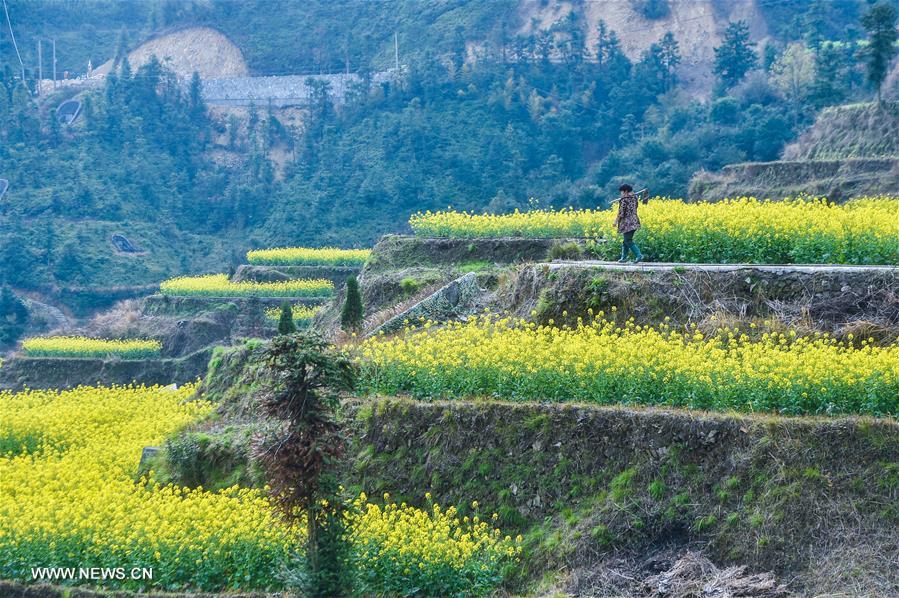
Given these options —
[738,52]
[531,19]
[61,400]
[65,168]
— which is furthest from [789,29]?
[61,400]

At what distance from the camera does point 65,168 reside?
55938mm

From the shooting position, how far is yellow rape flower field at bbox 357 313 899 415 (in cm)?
1369

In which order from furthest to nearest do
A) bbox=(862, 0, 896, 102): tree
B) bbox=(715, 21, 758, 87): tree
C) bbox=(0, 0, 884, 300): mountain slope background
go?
bbox=(715, 21, 758, 87): tree → bbox=(0, 0, 884, 300): mountain slope background → bbox=(862, 0, 896, 102): tree

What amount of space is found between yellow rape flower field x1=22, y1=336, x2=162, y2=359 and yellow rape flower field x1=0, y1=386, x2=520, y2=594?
1661 cm

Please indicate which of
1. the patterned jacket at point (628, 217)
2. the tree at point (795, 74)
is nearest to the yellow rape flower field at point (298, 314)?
the patterned jacket at point (628, 217)

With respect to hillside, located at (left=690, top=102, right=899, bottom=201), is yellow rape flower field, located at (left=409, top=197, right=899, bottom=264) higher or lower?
lower

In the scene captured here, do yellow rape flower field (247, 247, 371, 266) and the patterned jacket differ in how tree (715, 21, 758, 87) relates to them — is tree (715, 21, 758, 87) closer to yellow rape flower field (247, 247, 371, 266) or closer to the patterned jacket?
yellow rape flower field (247, 247, 371, 266)

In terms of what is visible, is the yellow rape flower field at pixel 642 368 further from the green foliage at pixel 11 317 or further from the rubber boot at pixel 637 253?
the green foliage at pixel 11 317

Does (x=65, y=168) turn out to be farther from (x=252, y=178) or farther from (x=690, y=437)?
(x=690, y=437)

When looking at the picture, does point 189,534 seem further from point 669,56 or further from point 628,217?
point 669,56

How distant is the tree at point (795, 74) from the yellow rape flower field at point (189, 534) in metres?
35.4

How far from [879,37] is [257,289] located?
22947 mm

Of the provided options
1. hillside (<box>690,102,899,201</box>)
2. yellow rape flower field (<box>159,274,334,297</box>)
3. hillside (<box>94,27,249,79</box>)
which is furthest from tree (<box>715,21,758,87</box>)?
hillside (<box>94,27,249,79</box>)

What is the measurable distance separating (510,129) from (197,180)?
17.4 meters
